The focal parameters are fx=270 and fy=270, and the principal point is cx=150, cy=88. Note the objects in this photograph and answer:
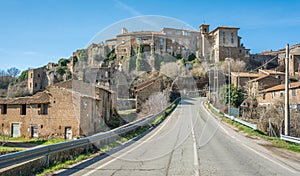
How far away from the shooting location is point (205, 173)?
715 centimetres

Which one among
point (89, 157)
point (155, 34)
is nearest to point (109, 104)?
point (89, 157)

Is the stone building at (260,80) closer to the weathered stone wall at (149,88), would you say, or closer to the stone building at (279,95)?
the stone building at (279,95)

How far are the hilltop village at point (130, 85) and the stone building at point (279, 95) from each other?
143mm

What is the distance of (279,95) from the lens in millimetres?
43656

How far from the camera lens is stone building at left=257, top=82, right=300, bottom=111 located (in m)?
38.8

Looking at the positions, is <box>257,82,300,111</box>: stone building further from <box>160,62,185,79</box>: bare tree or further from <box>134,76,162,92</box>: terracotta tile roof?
<box>160,62,185,79</box>: bare tree

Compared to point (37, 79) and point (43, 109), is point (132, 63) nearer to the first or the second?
point (43, 109)

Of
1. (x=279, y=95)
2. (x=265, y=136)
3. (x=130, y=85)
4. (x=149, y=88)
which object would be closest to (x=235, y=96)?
(x=279, y=95)

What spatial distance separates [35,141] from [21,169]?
2707cm

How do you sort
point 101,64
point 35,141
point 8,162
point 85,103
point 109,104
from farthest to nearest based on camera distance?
point 35,141 → point 109,104 → point 85,103 → point 101,64 → point 8,162

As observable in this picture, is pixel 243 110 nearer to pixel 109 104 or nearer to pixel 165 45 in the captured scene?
pixel 109 104

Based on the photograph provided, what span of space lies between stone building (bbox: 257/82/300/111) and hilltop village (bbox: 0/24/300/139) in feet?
0.47

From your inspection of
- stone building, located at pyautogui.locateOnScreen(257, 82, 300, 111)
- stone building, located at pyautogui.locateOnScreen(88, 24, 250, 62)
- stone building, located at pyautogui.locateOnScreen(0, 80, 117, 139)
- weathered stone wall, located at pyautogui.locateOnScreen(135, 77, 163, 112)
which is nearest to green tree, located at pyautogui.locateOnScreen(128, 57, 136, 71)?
stone building, located at pyautogui.locateOnScreen(88, 24, 250, 62)

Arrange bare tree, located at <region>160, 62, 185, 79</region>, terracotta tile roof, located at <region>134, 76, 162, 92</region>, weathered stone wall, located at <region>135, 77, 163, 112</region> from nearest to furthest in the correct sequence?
bare tree, located at <region>160, 62, 185, 79</region>
terracotta tile roof, located at <region>134, 76, 162, 92</region>
weathered stone wall, located at <region>135, 77, 163, 112</region>
